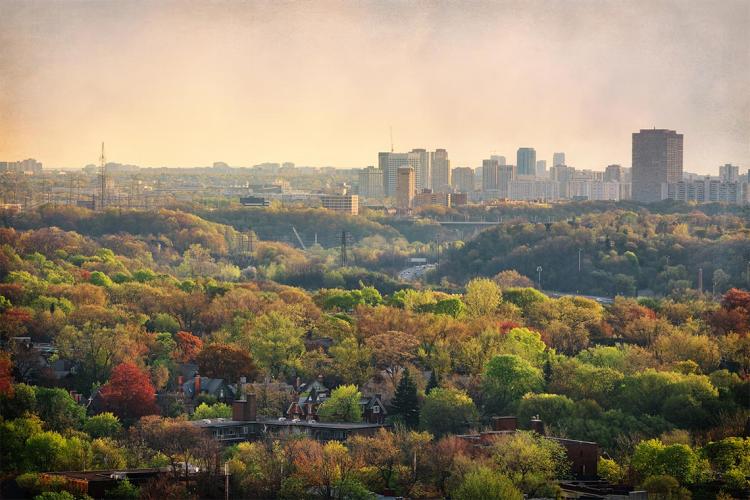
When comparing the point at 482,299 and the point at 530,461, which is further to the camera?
the point at 482,299

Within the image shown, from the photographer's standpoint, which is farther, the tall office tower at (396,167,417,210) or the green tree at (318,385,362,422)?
the tall office tower at (396,167,417,210)

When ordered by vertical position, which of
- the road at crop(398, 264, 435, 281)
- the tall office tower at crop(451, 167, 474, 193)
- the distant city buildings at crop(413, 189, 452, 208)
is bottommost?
the road at crop(398, 264, 435, 281)

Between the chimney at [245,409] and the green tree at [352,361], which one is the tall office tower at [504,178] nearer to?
the green tree at [352,361]

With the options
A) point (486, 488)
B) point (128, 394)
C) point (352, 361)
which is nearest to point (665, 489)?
point (486, 488)

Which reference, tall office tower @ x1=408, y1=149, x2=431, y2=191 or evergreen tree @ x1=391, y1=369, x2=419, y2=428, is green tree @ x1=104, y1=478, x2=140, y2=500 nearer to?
evergreen tree @ x1=391, y1=369, x2=419, y2=428

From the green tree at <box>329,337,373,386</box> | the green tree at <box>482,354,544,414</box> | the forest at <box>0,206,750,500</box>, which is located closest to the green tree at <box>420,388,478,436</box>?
the forest at <box>0,206,750,500</box>

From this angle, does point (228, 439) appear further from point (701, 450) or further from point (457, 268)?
point (457, 268)

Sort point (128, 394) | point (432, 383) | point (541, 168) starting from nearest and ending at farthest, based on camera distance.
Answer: point (128, 394), point (432, 383), point (541, 168)

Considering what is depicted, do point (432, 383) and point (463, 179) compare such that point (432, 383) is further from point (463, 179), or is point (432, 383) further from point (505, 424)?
point (463, 179)
